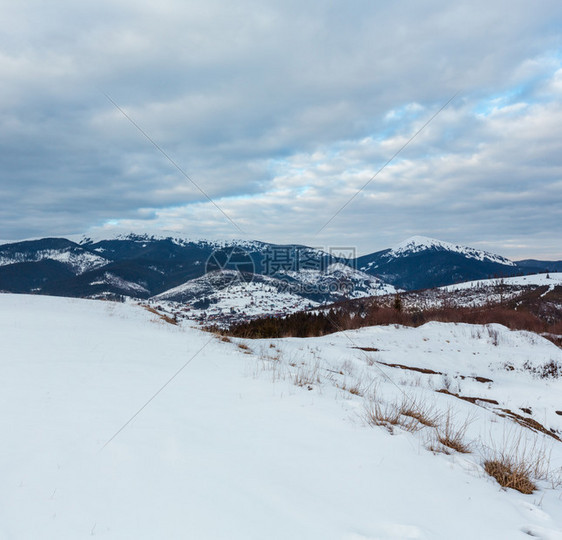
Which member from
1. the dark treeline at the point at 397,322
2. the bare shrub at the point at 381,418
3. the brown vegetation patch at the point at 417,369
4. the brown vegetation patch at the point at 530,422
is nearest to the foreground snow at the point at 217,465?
the bare shrub at the point at 381,418

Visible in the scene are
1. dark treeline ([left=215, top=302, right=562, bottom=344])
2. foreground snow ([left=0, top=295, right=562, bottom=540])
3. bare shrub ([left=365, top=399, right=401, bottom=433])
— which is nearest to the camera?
foreground snow ([left=0, top=295, right=562, bottom=540])

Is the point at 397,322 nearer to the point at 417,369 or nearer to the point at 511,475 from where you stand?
the point at 417,369

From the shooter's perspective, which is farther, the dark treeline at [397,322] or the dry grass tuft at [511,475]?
the dark treeline at [397,322]

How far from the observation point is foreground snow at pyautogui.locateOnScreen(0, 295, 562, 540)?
2682 mm

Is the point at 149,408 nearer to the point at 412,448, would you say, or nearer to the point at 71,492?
the point at 71,492

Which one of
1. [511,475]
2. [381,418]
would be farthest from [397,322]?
[511,475]

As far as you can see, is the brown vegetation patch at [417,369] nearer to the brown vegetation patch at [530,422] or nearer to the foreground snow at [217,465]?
the brown vegetation patch at [530,422]

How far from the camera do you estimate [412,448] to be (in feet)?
14.6

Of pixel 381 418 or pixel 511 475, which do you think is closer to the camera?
pixel 511 475

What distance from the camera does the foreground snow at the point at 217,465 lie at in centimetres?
268

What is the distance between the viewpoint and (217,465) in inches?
139

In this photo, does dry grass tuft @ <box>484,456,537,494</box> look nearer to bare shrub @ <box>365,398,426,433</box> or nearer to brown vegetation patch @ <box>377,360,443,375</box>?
bare shrub @ <box>365,398,426,433</box>

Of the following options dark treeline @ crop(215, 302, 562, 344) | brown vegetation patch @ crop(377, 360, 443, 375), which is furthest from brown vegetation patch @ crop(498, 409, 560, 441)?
dark treeline @ crop(215, 302, 562, 344)

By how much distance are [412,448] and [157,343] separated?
8.41 metres
